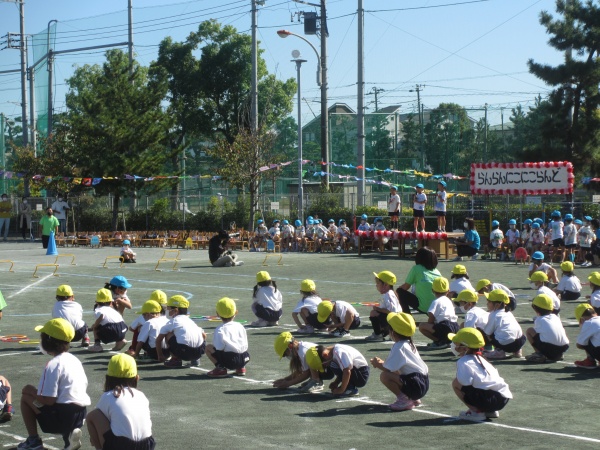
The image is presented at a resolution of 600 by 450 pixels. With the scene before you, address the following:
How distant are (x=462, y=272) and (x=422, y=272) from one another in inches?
41.1

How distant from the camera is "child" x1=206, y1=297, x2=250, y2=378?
1266 cm

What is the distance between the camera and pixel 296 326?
58.0 ft

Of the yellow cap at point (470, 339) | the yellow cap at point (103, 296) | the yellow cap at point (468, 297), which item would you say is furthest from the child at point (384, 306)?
the yellow cap at point (470, 339)

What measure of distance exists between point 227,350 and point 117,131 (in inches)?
1624

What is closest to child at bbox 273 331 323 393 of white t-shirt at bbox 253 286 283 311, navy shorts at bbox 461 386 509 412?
navy shorts at bbox 461 386 509 412

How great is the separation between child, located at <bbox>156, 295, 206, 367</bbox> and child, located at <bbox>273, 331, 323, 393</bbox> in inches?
85.2

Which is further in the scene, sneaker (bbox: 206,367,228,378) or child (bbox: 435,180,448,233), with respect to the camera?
child (bbox: 435,180,448,233)

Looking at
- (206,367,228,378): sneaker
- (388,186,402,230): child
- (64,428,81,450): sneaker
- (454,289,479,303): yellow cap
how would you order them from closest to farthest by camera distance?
(64,428,81,450): sneaker, (206,367,228,378): sneaker, (454,289,479,303): yellow cap, (388,186,402,230): child

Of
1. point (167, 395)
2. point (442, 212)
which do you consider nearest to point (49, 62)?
point (442, 212)

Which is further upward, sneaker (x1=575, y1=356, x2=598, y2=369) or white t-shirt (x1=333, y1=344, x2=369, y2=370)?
white t-shirt (x1=333, y1=344, x2=369, y2=370)

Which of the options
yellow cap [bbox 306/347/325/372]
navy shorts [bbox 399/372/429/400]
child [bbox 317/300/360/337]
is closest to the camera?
navy shorts [bbox 399/372/429/400]

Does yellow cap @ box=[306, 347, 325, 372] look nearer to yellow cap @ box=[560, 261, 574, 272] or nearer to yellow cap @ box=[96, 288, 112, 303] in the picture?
yellow cap @ box=[96, 288, 112, 303]

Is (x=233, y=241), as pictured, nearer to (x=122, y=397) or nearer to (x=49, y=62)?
(x=49, y=62)

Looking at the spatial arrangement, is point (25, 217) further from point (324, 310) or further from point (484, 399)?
point (484, 399)
